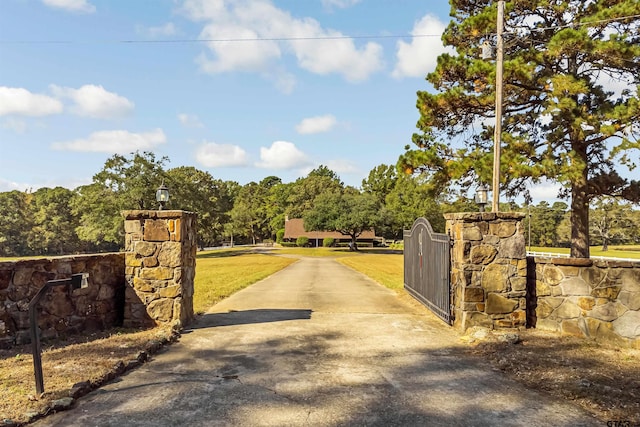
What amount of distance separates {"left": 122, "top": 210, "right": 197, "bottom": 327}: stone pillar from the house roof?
6145 centimetres

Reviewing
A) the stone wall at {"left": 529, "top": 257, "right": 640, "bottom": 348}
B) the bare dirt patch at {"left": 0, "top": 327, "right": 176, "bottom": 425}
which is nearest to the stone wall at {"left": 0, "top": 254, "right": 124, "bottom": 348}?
the bare dirt patch at {"left": 0, "top": 327, "right": 176, "bottom": 425}

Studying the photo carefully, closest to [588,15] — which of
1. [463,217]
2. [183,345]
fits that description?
[463,217]

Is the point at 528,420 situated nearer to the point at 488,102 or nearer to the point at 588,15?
the point at 488,102

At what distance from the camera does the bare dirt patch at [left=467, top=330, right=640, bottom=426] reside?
4008 mm

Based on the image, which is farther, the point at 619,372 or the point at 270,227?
the point at 270,227

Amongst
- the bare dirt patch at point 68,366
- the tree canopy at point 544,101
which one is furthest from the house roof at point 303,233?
the bare dirt patch at point 68,366

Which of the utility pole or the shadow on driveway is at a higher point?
the utility pole

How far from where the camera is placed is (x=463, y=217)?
7.17 meters

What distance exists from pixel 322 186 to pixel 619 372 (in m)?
74.0

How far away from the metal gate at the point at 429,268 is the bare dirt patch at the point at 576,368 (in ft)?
5.37

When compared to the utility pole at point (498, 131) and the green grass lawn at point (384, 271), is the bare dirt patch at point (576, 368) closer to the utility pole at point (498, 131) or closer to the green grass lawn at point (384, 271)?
the utility pole at point (498, 131)

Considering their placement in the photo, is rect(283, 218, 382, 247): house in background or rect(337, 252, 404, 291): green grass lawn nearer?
rect(337, 252, 404, 291): green grass lawn

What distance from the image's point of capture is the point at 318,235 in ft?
227

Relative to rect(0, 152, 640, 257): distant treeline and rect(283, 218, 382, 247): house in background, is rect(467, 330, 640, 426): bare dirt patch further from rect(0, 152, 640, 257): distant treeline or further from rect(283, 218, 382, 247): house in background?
rect(283, 218, 382, 247): house in background
